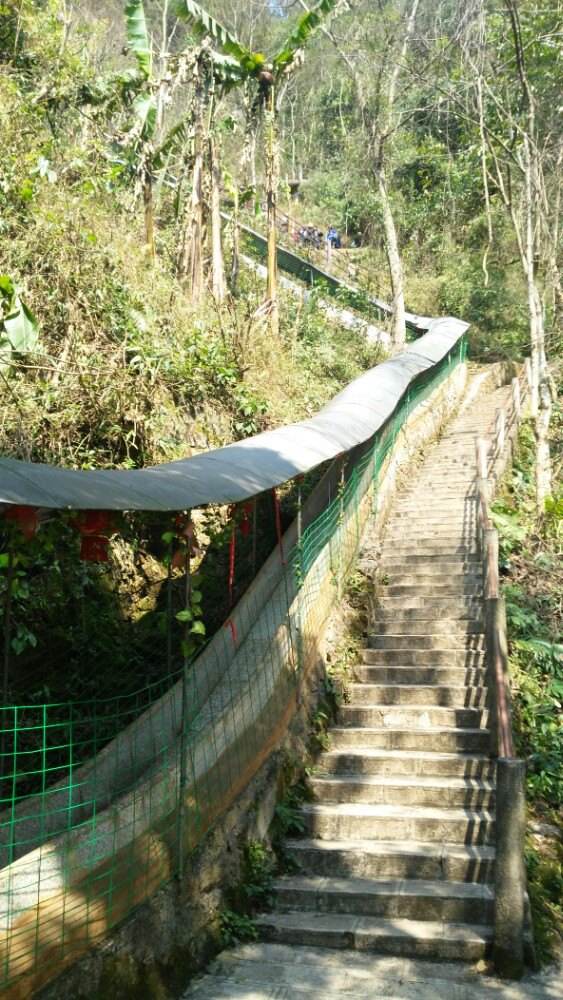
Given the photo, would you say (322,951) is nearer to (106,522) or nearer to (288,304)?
(106,522)

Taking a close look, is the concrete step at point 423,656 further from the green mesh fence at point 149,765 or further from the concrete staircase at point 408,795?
the green mesh fence at point 149,765

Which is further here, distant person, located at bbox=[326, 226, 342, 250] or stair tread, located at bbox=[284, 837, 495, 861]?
distant person, located at bbox=[326, 226, 342, 250]

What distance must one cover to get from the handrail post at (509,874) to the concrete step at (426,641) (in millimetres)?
2988

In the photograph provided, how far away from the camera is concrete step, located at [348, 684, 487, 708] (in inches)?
308

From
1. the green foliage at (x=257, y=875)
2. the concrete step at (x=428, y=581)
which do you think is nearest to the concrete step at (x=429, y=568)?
the concrete step at (x=428, y=581)

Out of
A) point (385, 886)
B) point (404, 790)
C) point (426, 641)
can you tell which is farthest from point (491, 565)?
point (385, 886)

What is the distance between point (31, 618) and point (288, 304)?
1208 cm

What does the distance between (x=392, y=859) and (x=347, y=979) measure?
1.10 meters

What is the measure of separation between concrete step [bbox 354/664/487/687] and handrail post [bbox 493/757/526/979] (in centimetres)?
254

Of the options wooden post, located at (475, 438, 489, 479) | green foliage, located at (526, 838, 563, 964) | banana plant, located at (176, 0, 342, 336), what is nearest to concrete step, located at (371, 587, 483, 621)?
wooden post, located at (475, 438, 489, 479)

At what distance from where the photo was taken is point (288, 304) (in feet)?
61.2

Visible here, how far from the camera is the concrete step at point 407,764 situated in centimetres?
703

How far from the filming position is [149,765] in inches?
237

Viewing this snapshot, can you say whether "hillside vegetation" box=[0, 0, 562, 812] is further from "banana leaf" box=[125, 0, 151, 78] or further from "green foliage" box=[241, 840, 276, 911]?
"green foliage" box=[241, 840, 276, 911]
